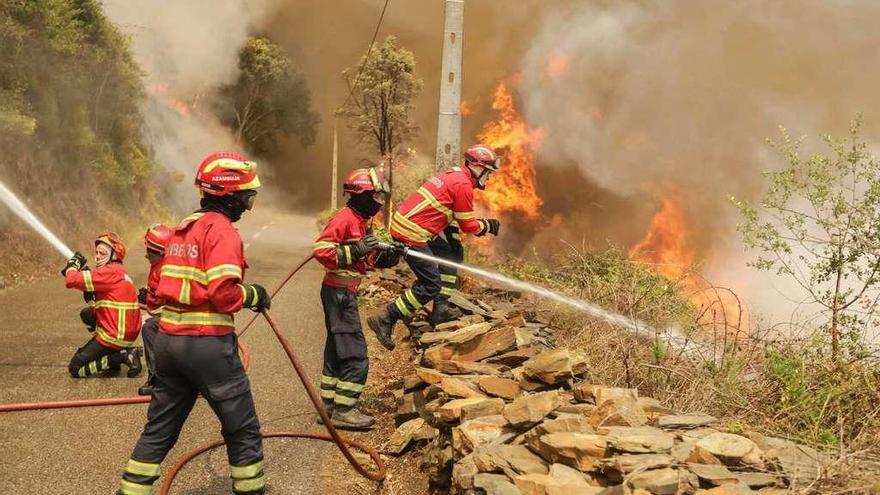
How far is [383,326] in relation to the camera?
22.4 feet

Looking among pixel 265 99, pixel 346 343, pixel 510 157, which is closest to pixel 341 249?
pixel 346 343

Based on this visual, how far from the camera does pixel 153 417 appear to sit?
3857mm

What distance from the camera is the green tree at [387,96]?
95.9ft

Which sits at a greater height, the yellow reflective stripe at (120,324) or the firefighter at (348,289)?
the firefighter at (348,289)

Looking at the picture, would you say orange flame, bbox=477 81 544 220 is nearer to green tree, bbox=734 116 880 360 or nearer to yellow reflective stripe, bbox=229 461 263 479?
green tree, bbox=734 116 880 360

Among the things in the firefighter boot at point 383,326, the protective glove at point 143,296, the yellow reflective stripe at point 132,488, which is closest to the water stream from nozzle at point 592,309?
the firefighter boot at point 383,326

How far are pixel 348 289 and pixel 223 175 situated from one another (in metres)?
2.02

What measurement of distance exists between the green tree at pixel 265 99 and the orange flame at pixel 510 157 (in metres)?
16.9

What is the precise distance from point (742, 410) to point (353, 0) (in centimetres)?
4586

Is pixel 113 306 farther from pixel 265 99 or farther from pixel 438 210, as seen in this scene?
pixel 265 99

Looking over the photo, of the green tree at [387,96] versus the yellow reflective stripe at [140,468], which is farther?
the green tree at [387,96]

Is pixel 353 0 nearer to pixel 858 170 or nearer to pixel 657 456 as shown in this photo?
pixel 858 170

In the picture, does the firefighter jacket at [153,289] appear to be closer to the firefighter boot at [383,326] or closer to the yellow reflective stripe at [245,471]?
the firefighter boot at [383,326]

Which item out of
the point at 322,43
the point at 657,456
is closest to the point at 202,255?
the point at 657,456
